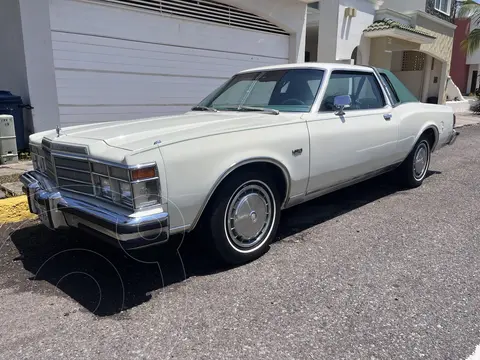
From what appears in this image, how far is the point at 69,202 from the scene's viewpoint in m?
2.96

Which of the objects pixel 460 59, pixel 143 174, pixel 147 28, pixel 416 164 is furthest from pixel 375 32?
pixel 460 59

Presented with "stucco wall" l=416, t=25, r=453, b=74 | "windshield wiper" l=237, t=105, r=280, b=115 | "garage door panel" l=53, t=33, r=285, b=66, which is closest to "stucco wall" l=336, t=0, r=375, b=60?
"stucco wall" l=416, t=25, r=453, b=74

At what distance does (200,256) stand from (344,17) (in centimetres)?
1186

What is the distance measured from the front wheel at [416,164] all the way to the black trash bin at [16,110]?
19.5 ft

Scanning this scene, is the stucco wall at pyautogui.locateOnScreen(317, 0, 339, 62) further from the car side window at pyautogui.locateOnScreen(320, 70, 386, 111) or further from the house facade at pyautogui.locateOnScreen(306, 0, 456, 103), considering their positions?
the car side window at pyautogui.locateOnScreen(320, 70, 386, 111)

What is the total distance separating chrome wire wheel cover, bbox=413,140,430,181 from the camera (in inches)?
218

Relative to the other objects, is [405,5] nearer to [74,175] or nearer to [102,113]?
[102,113]

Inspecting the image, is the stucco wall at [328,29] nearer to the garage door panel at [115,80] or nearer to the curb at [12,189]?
the garage door panel at [115,80]

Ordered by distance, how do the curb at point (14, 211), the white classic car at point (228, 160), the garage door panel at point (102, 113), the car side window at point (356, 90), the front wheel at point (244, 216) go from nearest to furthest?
the white classic car at point (228, 160) < the front wheel at point (244, 216) < the car side window at point (356, 90) < the curb at point (14, 211) < the garage door panel at point (102, 113)

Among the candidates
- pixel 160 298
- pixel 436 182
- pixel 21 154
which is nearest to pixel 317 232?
pixel 160 298

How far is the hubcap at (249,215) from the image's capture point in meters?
3.19

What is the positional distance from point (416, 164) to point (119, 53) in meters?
5.43

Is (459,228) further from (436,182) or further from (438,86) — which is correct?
(438,86)

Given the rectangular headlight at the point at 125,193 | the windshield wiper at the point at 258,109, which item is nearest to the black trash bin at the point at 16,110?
the windshield wiper at the point at 258,109
